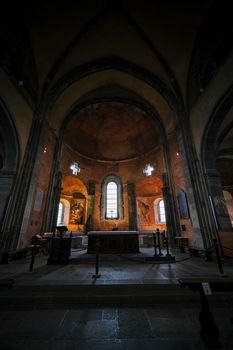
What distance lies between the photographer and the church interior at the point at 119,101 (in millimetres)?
6996

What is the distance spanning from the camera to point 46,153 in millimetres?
10000

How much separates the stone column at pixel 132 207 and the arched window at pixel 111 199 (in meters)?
1.00

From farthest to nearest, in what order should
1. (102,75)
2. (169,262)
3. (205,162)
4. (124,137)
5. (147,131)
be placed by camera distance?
(124,137) < (147,131) < (102,75) < (205,162) < (169,262)

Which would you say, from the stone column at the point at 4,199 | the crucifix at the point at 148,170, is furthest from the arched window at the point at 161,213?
the stone column at the point at 4,199

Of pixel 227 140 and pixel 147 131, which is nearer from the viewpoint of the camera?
pixel 227 140

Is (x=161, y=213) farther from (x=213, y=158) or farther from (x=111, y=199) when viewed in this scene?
(x=213, y=158)

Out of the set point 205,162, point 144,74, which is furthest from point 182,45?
point 205,162

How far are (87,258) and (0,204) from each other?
4.80 metres

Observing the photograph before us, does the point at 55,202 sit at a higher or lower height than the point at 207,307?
higher

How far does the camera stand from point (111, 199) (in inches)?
628

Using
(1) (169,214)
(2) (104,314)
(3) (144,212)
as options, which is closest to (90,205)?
(3) (144,212)

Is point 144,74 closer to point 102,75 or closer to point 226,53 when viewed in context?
point 102,75

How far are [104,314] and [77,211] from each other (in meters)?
14.2

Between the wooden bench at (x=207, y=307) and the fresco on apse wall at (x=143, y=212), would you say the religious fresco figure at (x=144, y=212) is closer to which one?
the fresco on apse wall at (x=143, y=212)
